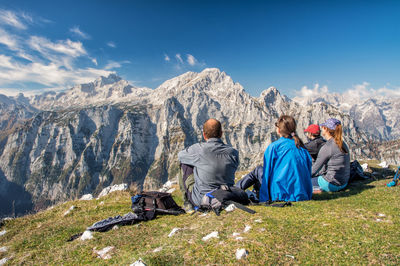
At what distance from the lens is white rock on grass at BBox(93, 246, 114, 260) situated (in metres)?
5.65

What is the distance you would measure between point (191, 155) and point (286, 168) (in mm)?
3902

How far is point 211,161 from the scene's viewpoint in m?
8.58

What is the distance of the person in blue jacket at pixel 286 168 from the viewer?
8.59 meters

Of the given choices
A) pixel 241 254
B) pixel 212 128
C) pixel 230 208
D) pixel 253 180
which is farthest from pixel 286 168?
pixel 241 254

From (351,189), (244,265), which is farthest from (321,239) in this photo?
(351,189)

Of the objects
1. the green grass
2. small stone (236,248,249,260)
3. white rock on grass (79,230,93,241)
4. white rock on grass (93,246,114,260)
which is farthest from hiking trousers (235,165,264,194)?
white rock on grass (79,230,93,241)

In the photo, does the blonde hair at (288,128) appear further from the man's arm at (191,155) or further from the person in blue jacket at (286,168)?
the man's arm at (191,155)

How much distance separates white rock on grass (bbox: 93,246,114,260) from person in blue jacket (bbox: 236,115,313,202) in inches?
240

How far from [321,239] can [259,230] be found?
4.75 feet

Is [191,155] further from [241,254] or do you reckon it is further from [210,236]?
[241,254]

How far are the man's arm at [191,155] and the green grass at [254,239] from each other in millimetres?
2149

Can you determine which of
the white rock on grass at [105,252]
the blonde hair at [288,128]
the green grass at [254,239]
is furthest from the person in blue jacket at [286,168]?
the white rock on grass at [105,252]

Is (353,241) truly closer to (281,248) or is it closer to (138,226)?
(281,248)

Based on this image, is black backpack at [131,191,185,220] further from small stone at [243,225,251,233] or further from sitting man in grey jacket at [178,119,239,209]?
small stone at [243,225,251,233]
